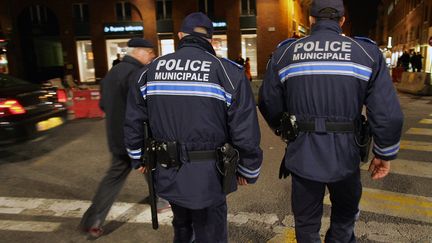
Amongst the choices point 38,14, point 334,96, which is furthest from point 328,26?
point 38,14

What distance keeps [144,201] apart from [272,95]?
260 centimetres

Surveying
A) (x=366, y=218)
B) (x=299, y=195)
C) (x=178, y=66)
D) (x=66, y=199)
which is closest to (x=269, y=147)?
(x=366, y=218)

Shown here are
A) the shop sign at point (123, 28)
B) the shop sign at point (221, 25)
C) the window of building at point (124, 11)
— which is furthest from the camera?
the window of building at point (124, 11)

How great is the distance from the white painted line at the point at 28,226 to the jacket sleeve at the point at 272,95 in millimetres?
2665

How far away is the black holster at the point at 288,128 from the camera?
8.79 feet

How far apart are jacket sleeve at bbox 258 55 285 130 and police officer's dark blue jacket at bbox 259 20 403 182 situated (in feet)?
0.19

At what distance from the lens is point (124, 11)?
29578mm

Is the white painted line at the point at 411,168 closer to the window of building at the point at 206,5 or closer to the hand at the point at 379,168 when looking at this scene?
the hand at the point at 379,168

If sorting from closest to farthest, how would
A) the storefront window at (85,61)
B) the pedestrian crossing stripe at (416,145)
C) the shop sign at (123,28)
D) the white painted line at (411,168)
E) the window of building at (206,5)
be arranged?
1. the white painted line at (411,168)
2. the pedestrian crossing stripe at (416,145)
3. the window of building at (206,5)
4. the shop sign at (123,28)
5. the storefront window at (85,61)

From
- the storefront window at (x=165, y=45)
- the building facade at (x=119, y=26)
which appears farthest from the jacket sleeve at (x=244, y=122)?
the storefront window at (x=165, y=45)

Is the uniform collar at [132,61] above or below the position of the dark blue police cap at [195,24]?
below

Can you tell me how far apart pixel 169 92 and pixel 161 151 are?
1.32 feet

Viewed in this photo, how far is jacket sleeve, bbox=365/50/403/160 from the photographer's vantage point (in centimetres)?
248

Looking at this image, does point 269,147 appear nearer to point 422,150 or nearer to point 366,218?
point 422,150
